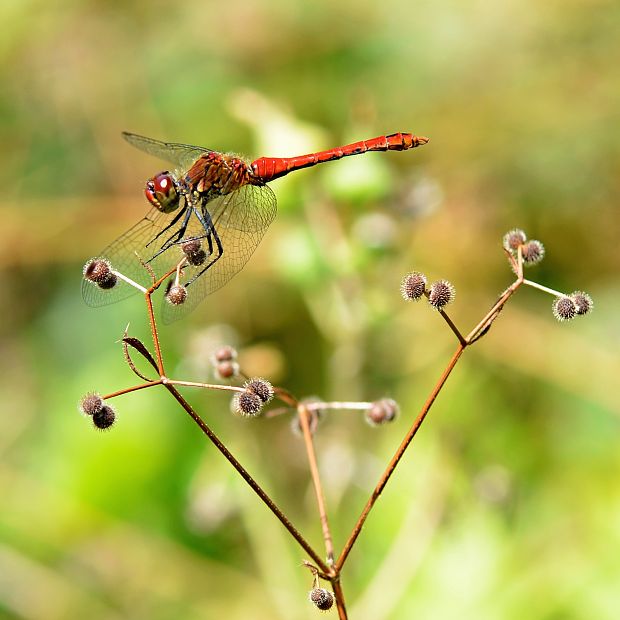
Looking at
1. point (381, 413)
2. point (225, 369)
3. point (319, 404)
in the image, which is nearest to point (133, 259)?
point (225, 369)

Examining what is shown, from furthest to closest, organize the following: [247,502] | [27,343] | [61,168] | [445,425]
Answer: [61,168]
[27,343]
[445,425]
[247,502]

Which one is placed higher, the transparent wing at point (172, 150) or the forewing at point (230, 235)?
the transparent wing at point (172, 150)

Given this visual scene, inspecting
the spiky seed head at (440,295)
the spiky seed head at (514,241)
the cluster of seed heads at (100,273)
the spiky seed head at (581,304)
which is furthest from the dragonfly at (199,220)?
the spiky seed head at (581,304)

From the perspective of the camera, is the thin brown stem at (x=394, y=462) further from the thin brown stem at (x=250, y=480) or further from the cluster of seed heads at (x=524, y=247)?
the cluster of seed heads at (x=524, y=247)

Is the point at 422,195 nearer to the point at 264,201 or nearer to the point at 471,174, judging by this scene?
the point at 264,201

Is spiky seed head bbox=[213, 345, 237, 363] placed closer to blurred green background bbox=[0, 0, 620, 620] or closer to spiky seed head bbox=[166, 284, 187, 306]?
spiky seed head bbox=[166, 284, 187, 306]

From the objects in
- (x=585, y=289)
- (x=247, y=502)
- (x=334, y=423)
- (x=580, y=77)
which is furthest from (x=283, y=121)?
(x=580, y=77)
